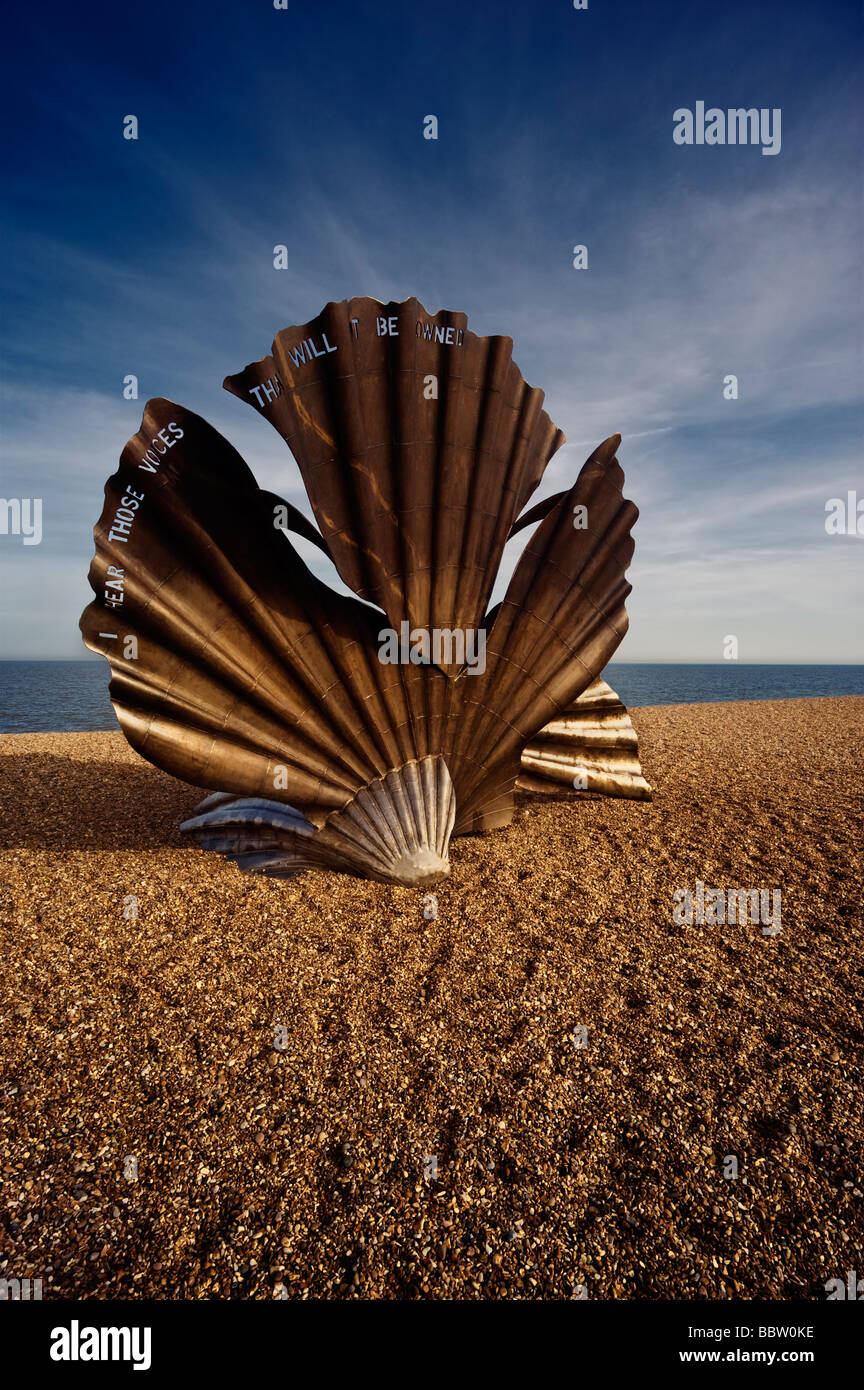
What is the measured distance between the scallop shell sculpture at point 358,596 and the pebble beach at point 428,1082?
870 millimetres

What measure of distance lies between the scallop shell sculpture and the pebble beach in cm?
87

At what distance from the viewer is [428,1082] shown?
2.82m

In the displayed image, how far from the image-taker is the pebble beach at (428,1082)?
2.03m

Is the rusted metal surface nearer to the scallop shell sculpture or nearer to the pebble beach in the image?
the scallop shell sculpture

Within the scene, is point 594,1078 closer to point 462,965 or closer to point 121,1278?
point 462,965

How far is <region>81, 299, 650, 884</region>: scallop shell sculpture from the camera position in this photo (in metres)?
4.32

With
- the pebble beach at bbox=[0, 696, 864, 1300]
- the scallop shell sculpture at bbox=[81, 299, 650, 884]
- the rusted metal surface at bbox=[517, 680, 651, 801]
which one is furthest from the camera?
the rusted metal surface at bbox=[517, 680, 651, 801]

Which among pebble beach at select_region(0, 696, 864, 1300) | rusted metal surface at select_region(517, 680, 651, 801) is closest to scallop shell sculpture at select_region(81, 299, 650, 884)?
pebble beach at select_region(0, 696, 864, 1300)

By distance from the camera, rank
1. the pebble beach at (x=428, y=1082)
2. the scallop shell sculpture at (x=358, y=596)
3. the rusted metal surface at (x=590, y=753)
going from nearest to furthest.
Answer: the pebble beach at (x=428, y=1082) → the scallop shell sculpture at (x=358, y=596) → the rusted metal surface at (x=590, y=753)

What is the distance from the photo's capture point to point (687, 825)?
6.54m

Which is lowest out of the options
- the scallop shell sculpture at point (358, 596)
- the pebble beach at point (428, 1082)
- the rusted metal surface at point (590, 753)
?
the pebble beach at point (428, 1082)

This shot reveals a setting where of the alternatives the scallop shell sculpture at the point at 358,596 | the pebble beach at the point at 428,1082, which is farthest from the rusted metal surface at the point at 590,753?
the pebble beach at the point at 428,1082

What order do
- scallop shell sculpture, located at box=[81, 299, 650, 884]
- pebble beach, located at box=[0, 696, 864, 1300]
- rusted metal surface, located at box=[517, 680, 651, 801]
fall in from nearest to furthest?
pebble beach, located at box=[0, 696, 864, 1300] → scallop shell sculpture, located at box=[81, 299, 650, 884] → rusted metal surface, located at box=[517, 680, 651, 801]

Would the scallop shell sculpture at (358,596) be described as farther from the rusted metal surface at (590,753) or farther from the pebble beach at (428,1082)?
the rusted metal surface at (590,753)
